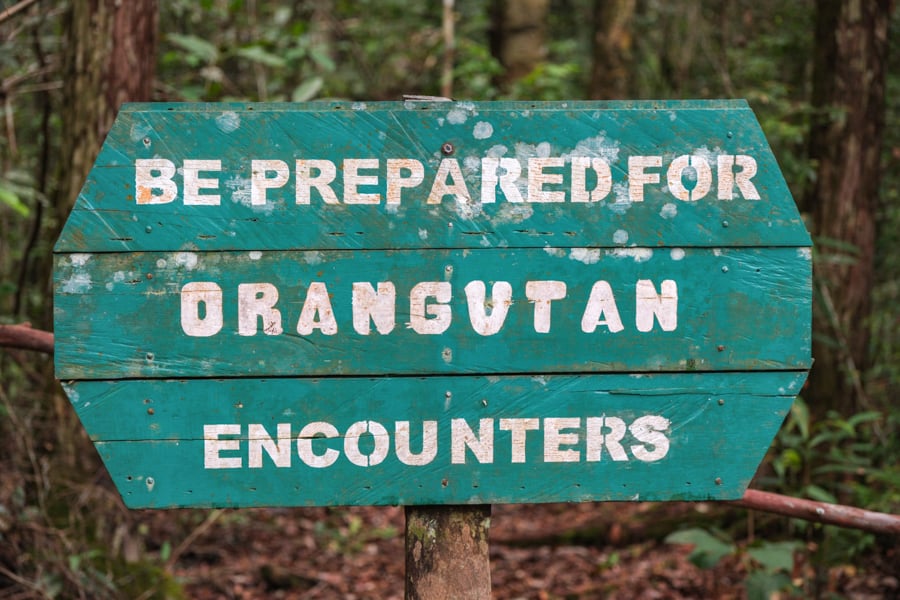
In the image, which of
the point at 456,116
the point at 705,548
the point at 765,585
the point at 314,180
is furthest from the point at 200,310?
the point at 765,585

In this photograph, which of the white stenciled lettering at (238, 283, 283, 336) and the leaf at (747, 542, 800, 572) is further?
the leaf at (747, 542, 800, 572)

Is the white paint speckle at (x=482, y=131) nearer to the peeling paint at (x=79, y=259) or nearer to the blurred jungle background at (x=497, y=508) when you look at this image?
the peeling paint at (x=79, y=259)

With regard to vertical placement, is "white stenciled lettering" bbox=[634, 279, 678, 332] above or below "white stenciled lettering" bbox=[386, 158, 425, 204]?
below

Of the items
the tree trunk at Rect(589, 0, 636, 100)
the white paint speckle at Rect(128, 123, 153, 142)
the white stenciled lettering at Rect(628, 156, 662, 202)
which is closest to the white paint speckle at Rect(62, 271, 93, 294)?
the white paint speckle at Rect(128, 123, 153, 142)

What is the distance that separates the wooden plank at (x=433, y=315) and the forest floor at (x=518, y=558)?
2.33 m

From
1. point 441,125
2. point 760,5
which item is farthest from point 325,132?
point 760,5

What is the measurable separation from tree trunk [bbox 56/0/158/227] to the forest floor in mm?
1848

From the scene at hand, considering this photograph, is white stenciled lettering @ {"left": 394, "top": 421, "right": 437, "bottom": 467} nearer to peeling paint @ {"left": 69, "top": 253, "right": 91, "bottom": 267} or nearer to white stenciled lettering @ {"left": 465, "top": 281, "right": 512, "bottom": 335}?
white stenciled lettering @ {"left": 465, "top": 281, "right": 512, "bottom": 335}

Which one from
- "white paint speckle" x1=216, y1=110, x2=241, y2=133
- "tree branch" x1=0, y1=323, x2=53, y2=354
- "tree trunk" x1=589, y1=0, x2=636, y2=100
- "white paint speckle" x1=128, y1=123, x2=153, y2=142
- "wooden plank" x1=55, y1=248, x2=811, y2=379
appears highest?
"tree trunk" x1=589, y1=0, x2=636, y2=100

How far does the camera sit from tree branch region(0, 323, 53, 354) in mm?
2236

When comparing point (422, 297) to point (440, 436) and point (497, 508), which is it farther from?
point (497, 508)

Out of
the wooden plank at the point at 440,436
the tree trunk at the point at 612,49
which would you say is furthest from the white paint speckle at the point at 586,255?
the tree trunk at the point at 612,49

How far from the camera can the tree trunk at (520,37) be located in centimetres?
814

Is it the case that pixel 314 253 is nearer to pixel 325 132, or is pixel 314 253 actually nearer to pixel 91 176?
pixel 325 132
